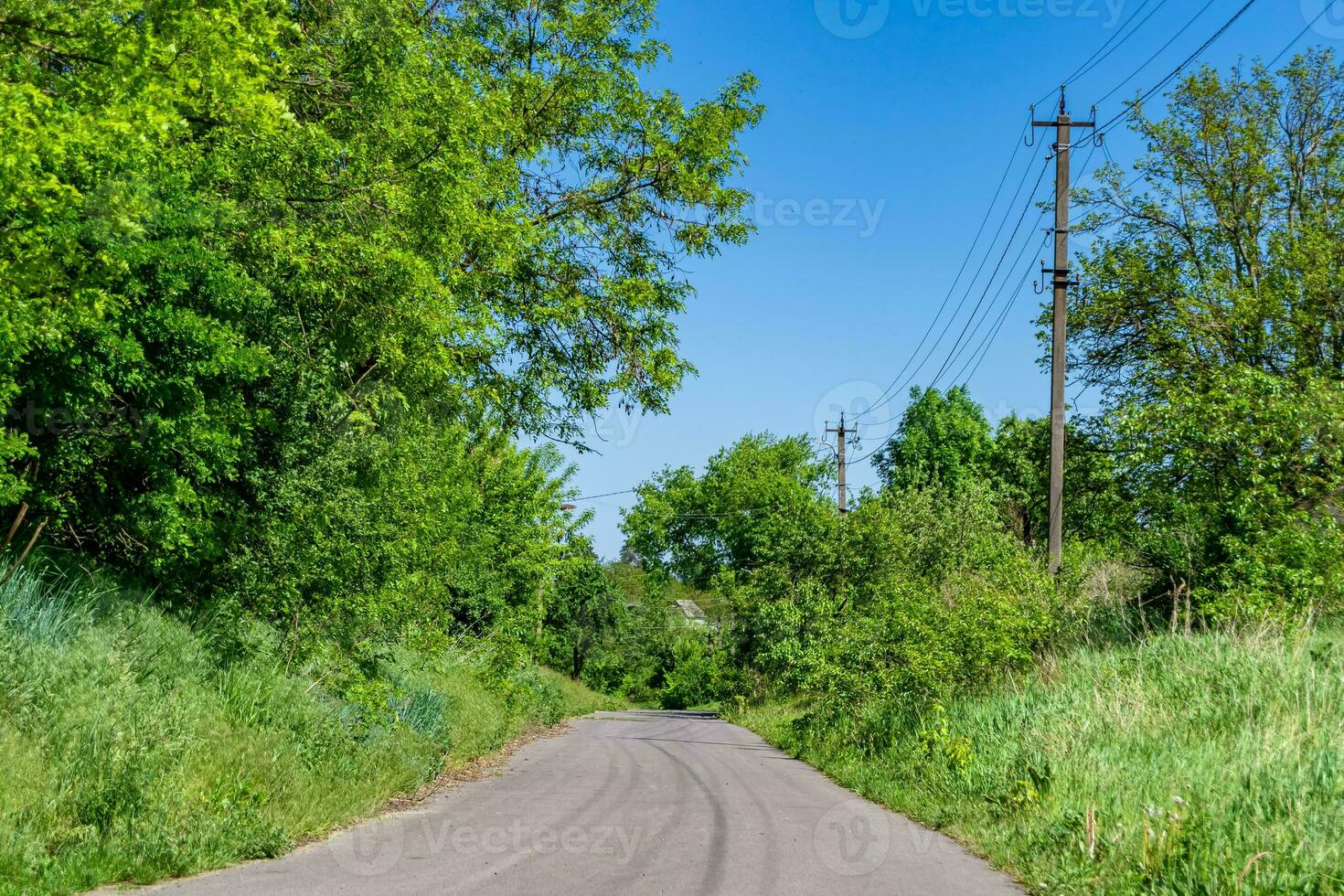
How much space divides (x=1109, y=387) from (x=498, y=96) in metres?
18.7

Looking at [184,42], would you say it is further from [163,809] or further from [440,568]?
[440,568]

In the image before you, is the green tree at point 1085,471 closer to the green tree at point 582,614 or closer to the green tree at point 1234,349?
the green tree at point 1234,349

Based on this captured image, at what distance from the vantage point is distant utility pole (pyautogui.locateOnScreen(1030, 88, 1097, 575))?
2039 cm

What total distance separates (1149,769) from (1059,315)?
13.6m

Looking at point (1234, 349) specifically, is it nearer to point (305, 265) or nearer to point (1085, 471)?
point (1085, 471)

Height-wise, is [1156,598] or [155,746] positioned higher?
[1156,598]

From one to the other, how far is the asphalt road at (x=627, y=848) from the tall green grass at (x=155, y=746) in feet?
1.48

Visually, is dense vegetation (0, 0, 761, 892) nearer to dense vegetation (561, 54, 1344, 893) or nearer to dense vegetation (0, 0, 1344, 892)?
→ dense vegetation (0, 0, 1344, 892)

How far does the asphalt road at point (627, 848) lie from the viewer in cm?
748

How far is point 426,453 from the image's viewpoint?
1869cm

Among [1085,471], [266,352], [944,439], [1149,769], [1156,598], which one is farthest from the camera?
[944,439]

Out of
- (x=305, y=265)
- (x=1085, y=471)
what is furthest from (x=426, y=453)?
(x=1085, y=471)

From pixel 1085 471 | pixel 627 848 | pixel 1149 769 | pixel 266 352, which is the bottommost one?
pixel 627 848

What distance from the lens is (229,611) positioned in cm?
1175
